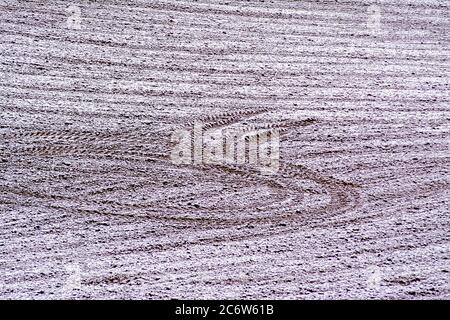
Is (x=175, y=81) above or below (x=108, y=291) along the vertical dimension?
above

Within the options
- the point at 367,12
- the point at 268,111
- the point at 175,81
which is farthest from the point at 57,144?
the point at 367,12

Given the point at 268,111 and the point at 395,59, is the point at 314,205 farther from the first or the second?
the point at 395,59

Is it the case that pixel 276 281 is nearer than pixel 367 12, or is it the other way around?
pixel 276 281

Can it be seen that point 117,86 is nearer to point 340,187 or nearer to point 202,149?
point 202,149

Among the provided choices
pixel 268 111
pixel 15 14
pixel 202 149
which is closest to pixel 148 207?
pixel 202 149
